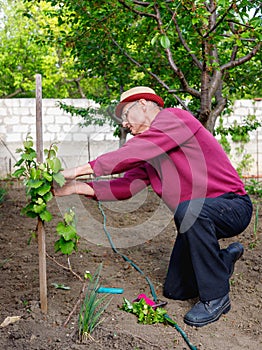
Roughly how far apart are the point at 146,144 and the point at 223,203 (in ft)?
2.00

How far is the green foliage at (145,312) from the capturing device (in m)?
2.85

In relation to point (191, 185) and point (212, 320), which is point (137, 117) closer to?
point (191, 185)

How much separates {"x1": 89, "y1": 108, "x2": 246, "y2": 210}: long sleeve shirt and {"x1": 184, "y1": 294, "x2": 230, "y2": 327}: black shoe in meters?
0.60

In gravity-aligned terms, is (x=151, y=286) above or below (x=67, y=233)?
below

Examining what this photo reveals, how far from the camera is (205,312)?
2.93 m

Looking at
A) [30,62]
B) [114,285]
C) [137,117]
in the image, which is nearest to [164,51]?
[137,117]

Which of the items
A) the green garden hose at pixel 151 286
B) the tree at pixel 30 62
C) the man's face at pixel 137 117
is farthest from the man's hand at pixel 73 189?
the tree at pixel 30 62

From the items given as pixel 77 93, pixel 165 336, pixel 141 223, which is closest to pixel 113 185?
pixel 165 336

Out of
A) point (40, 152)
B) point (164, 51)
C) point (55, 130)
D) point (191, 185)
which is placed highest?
point (164, 51)

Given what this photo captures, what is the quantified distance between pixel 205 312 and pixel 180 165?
2.80 feet

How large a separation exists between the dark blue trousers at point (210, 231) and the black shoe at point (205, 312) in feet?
0.15

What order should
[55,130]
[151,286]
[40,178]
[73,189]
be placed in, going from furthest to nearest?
[55,130] → [151,286] → [73,189] → [40,178]

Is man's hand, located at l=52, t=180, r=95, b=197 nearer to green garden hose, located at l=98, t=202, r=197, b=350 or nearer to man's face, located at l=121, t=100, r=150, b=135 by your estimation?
man's face, located at l=121, t=100, r=150, b=135

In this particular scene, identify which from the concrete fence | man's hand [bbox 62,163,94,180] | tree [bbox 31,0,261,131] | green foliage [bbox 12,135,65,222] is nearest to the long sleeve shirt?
man's hand [bbox 62,163,94,180]
